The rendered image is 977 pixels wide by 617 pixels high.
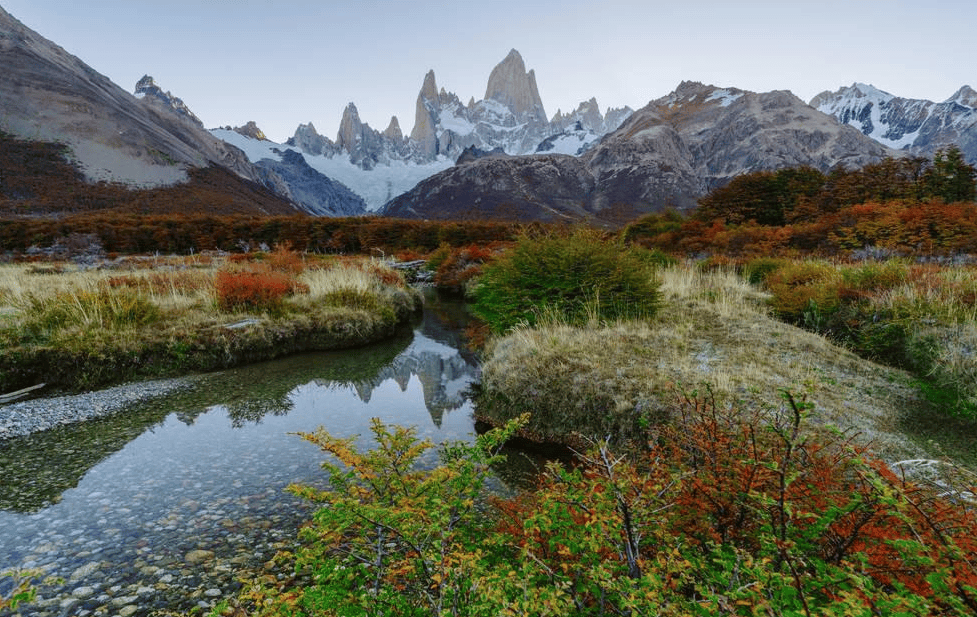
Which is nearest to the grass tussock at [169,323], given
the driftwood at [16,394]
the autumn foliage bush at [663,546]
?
the driftwood at [16,394]

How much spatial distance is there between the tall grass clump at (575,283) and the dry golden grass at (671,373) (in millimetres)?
570

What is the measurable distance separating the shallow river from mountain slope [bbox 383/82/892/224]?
112566 mm

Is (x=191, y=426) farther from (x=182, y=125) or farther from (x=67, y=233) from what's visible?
(x=182, y=125)

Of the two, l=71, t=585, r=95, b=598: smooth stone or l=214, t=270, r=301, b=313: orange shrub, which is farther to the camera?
l=214, t=270, r=301, b=313: orange shrub

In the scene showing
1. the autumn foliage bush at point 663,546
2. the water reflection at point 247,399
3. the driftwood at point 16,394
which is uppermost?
the autumn foliage bush at point 663,546

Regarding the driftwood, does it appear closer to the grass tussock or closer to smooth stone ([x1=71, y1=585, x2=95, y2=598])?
the grass tussock

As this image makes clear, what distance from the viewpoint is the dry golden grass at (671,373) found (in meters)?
5.57

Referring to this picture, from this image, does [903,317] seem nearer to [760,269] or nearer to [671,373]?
[671,373]

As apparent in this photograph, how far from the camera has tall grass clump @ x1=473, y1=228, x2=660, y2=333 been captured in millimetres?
9188

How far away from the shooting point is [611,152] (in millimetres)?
149250

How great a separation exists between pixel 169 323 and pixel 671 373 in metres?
12.2

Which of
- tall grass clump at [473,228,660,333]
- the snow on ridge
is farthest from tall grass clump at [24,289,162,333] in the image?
the snow on ridge

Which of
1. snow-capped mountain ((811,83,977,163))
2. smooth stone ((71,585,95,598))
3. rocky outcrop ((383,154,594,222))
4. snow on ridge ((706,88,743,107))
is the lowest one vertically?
smooth stone ((71,585,95,598))

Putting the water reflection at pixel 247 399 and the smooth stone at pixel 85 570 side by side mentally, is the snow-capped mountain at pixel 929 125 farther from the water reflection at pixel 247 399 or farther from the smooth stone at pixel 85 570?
the smooth stone at pixel 85 570
